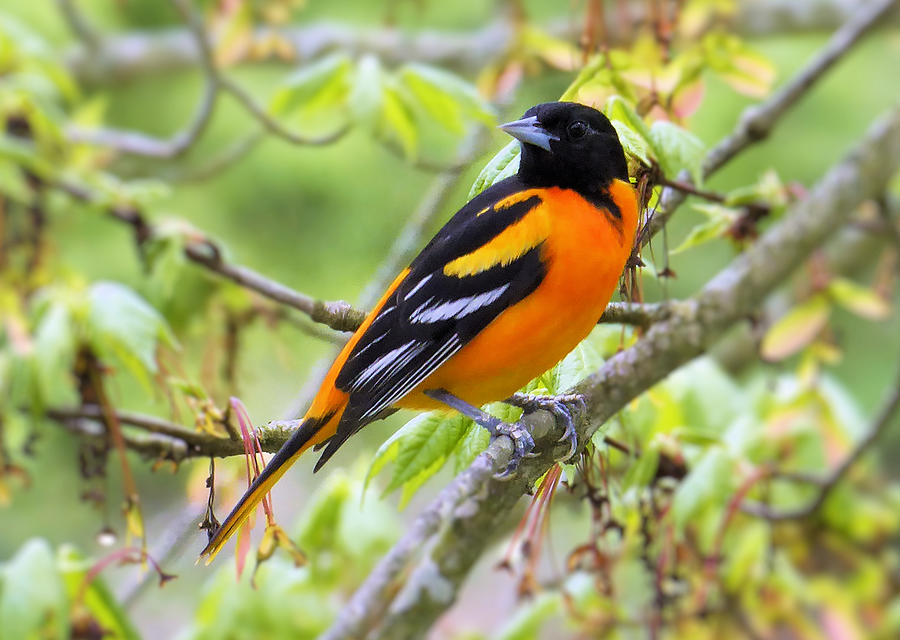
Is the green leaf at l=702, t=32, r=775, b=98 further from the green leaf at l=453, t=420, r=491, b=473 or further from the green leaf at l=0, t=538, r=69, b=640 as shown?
the green leaf at l=0, t=538, r=69, b=640

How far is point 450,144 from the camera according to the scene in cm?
496

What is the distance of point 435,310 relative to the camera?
77.2 inches

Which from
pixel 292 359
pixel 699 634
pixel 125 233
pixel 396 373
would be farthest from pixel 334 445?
pixel 125 233

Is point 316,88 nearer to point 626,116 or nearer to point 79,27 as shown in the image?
point 626,116

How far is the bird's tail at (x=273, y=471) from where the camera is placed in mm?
1604

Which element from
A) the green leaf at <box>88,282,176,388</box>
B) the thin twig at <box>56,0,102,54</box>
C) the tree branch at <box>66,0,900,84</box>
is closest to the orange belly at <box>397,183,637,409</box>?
the green leaf at <box>88,282,176,388</box>

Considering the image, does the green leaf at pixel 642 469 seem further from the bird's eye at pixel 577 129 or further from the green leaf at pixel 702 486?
the bird's eye at pixel 577 129

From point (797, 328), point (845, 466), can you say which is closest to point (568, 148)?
point (797, 328)

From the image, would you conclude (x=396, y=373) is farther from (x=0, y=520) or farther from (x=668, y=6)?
(x=0, y=520)

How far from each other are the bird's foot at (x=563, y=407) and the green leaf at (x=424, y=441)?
0.47 ft

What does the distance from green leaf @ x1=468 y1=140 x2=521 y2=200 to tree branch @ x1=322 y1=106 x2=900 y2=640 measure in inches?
18.6

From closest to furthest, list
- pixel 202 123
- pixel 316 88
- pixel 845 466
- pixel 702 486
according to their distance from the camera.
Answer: pixel 702 486, pixel 316 88, pixel 845 466, pixel 202 123

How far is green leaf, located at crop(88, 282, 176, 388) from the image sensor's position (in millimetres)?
2715

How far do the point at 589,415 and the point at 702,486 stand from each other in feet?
2.99
